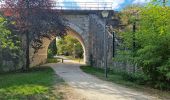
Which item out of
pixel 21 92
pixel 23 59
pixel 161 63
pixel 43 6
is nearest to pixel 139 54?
pixel 161 63

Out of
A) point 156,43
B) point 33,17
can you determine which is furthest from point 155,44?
point 33,17

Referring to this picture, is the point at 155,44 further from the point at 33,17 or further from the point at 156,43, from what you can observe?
the point at 33,17

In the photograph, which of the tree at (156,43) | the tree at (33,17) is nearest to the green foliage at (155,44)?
the tree at (156,43)

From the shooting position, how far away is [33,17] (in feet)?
90.0

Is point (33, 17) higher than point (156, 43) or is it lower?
higher

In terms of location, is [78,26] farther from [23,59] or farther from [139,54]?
[139,54]

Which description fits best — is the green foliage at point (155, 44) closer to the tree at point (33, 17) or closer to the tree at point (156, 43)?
the tree at point (156, 43)

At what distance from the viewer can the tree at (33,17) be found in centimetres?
2731

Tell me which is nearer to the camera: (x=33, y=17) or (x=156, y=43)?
(x=156, y=43)

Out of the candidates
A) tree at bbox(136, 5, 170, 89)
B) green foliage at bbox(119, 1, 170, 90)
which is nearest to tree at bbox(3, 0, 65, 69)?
green foliage at bbox(119, 1, 170, 90)

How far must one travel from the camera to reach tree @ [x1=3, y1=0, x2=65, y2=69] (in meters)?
27.3

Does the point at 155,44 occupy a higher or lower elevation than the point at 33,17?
lower

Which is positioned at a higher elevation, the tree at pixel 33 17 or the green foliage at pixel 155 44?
the tree at pixel 33 17

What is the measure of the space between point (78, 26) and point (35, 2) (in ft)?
38.6
